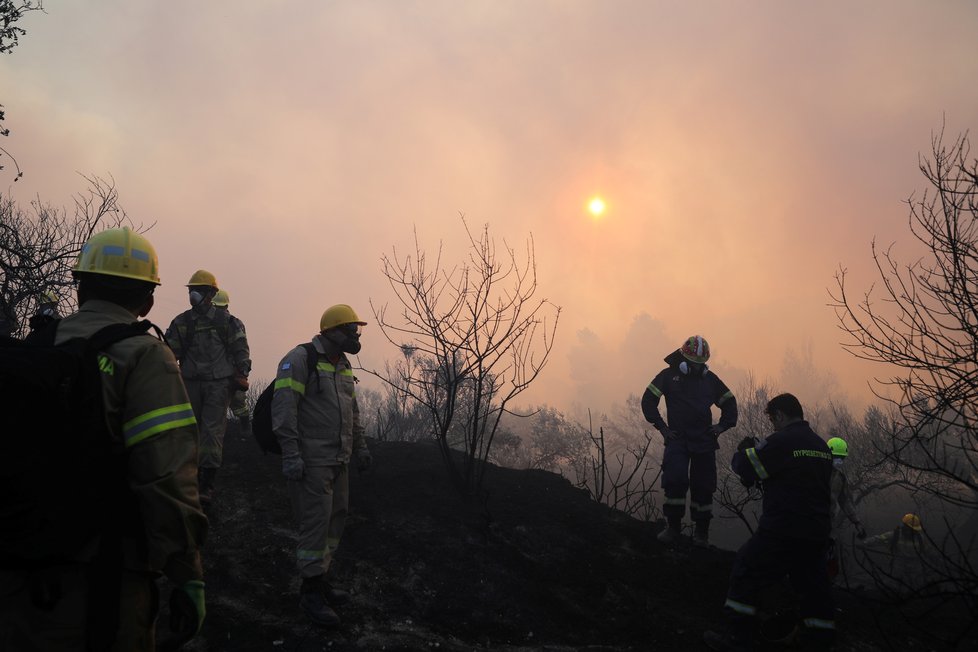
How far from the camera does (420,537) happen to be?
18.3 feet

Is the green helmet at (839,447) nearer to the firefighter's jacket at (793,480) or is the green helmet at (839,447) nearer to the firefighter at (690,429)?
the firefighter at (690,429)

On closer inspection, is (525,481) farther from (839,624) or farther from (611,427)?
(611,427)

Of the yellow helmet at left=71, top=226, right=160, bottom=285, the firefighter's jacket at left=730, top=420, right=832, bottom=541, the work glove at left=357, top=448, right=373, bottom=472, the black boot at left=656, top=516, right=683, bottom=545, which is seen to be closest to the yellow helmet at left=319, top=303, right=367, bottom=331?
the work glove at left=357, top=448, right=373, bottom=472

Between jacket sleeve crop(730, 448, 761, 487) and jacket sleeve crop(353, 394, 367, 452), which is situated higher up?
jacket sleeve crop(730, 448, 761, 487)

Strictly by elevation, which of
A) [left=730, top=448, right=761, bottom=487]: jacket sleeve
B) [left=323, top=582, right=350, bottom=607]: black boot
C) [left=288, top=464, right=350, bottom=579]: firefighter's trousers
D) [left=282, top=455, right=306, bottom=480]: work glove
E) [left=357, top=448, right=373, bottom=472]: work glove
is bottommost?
[left=323, top=582, right=350, bottom=607]: black boot

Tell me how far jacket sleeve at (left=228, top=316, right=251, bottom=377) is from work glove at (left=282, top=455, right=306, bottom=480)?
2.54 meters

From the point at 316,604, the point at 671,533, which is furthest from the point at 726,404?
the point at 316,604

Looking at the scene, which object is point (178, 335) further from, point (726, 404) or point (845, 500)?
point (845, 500)

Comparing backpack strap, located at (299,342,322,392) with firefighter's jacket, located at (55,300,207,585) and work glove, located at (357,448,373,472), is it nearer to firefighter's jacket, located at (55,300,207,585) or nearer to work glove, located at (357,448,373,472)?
work glove, located at (357,448,373,472)

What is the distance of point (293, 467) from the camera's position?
4.00 m

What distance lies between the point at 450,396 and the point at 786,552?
3.64m

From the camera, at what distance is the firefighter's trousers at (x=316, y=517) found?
13.1 ft

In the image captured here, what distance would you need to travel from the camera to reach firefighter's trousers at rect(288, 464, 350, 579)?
4.01 m

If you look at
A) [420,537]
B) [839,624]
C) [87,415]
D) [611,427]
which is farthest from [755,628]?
[611,427]
